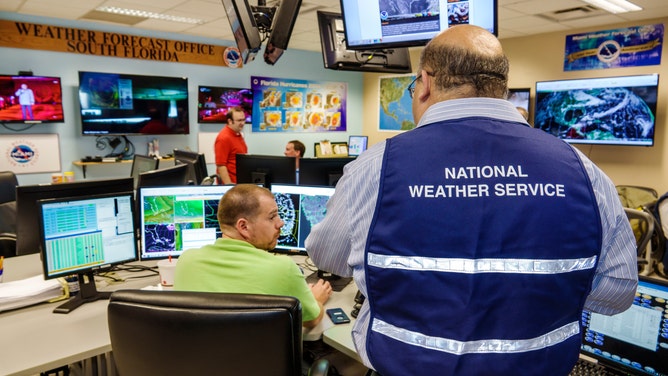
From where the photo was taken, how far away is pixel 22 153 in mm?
5418

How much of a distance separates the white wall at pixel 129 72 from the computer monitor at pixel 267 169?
3.76 meters

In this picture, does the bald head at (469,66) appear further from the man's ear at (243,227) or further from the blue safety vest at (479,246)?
the man's ear at (243,227)

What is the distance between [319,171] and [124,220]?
1115 millimetres

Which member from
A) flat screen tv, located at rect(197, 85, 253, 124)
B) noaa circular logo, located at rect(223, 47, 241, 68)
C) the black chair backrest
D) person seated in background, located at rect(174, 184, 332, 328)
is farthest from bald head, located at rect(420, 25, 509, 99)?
noaa circular logo, located at rect(223, 47, 241, 68)

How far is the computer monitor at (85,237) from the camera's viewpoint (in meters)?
1.83

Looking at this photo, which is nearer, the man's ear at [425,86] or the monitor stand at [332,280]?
the man's ear at [425,86]

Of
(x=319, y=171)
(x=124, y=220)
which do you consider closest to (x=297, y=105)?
(x=319, y=171)

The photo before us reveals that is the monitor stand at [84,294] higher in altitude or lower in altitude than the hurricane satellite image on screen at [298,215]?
lower

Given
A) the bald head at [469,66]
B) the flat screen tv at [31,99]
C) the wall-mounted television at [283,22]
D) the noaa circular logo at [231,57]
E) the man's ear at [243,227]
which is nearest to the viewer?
the bald head at [469,66]

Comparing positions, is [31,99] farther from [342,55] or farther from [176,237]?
[342,55]

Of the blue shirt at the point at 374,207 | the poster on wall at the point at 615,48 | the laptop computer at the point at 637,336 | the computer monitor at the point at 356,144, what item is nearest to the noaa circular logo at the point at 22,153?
the computer monitor at the point at 356,144

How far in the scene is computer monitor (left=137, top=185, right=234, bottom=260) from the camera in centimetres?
220

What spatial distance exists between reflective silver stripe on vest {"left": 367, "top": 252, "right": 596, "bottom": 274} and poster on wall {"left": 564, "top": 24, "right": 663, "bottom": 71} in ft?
18.1

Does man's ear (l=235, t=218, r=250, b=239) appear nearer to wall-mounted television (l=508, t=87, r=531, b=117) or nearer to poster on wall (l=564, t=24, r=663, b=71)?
wall-mounted television (l=508, t=87, r=531, b=117)
